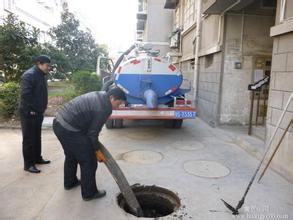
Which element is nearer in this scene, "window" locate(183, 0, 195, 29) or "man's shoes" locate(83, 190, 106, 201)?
"man's shoes" locate(83, 190, 106, 201)

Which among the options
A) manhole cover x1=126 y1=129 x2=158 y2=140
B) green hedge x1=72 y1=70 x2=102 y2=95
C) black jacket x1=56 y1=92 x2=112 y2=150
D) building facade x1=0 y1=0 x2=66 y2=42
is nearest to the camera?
black jacket x1=56 y1=92 x2=112 y2=150

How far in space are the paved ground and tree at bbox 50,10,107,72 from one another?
47.9 ft

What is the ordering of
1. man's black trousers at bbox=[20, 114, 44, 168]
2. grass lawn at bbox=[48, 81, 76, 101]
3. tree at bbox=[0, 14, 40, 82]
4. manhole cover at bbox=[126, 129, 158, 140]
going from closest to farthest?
man's black trousers at bbox=[20, 114, 44, 168] < manhole cover at bbox=[126, 129, 158, 140] < tree at bbox=[0, 14, 40, 82] < grass lawn at bbox=[48, 81, 76, 101]

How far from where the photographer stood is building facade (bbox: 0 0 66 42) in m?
26.0

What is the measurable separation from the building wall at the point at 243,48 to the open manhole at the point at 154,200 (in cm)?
454

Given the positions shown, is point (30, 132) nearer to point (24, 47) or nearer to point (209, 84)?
point (209, 84)

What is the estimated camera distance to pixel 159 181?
4.11 m

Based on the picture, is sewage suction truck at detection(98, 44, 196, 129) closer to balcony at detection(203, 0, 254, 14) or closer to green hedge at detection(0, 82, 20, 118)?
balcony at detection(203, 0, 254, 14)

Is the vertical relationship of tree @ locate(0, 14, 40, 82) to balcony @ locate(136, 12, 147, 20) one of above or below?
below

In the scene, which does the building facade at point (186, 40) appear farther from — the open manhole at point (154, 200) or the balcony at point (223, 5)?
the open manhole at point (154, 200)

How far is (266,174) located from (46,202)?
3287 mm

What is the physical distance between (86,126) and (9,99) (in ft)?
17.6

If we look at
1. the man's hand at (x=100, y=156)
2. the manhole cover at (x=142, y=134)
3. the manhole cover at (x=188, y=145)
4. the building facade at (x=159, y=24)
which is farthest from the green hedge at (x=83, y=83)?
the man's hand at (x=100, y=156)

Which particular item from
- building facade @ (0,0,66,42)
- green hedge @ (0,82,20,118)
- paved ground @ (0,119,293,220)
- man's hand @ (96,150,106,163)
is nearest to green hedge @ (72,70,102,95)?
green hedge @ (0,82,20,118)
